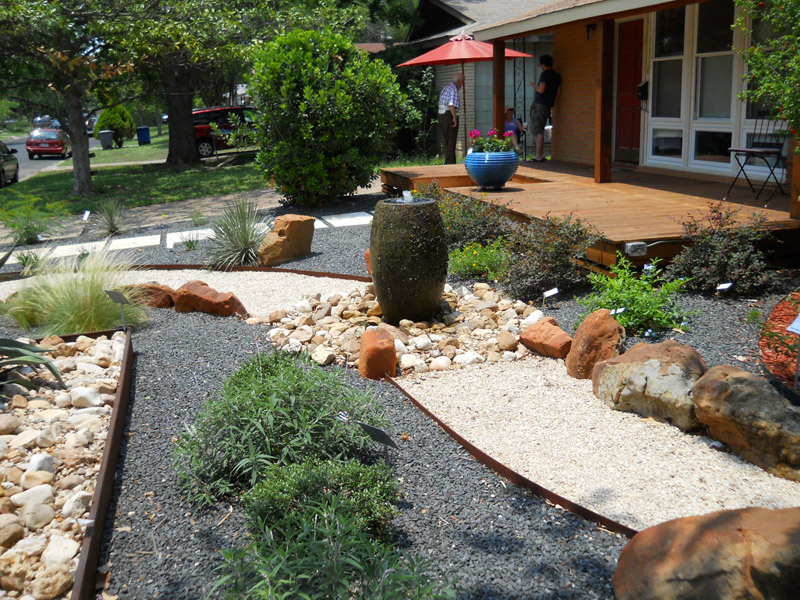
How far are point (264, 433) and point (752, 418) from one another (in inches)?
88.8

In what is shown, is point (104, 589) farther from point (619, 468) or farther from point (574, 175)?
point (574, 175)

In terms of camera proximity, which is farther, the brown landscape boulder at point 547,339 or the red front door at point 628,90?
the red front door at point 628,90

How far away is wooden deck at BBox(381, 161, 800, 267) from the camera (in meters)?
6.09

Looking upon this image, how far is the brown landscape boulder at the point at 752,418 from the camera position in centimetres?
338

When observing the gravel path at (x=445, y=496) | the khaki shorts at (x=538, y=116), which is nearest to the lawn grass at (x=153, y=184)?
the khaki shorts at (x=538, y=116)

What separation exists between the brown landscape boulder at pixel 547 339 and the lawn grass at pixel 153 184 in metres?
9.60

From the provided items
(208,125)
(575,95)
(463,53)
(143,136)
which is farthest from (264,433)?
(143,136)

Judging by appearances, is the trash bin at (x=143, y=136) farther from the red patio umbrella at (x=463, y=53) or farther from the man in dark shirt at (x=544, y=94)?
the man in dark shirt at (x=544, y=94)

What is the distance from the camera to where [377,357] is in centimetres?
485

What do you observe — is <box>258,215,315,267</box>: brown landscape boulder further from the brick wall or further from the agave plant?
the brick wall

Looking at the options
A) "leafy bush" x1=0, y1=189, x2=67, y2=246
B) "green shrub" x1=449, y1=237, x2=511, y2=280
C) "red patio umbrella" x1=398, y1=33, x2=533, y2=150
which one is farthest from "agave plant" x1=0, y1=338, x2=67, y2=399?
"red patio umbrella" x1=398, y1=33, x2=533, y2=150

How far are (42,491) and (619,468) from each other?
8.61ft

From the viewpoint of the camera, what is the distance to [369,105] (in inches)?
468

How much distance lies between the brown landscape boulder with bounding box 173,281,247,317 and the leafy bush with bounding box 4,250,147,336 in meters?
0.34
